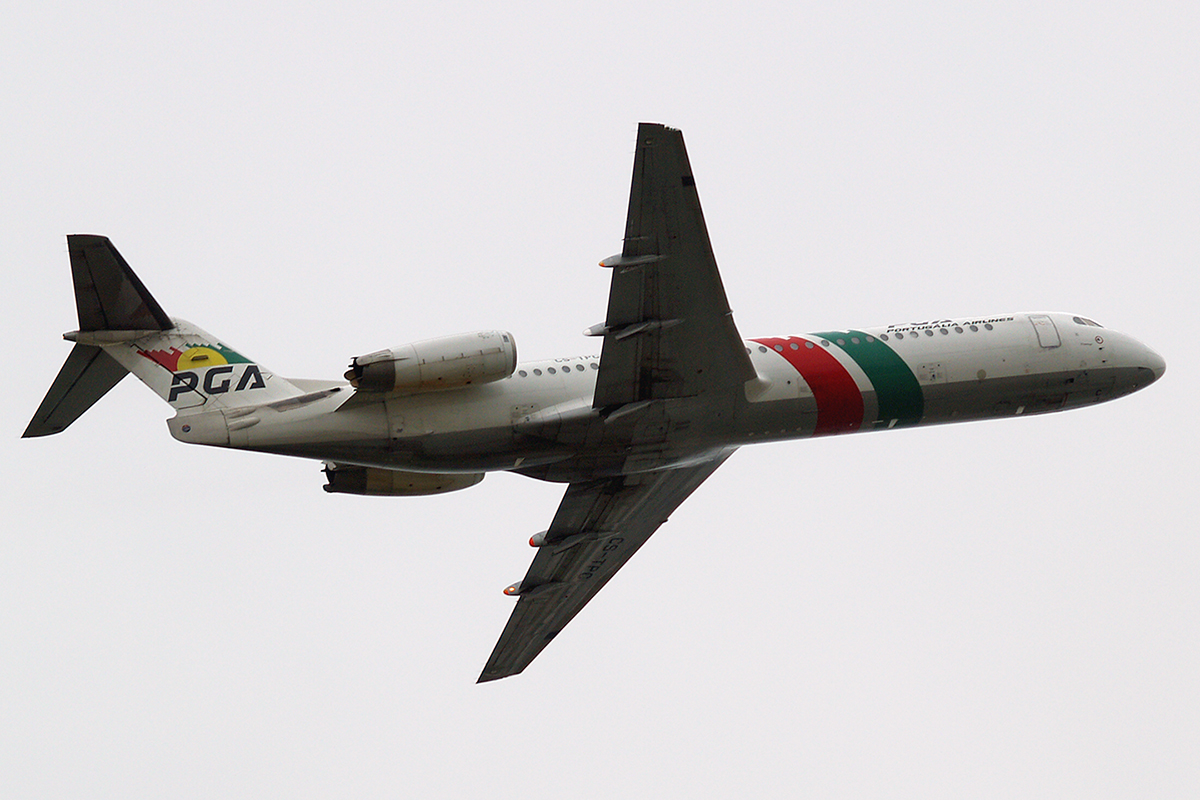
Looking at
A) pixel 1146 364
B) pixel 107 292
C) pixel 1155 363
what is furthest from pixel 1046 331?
pixel 107 292

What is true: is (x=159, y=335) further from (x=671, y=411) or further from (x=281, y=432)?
(x=671, y=411)

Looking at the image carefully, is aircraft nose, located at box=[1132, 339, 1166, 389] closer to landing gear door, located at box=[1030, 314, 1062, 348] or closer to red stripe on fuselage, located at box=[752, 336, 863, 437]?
landing gear door, located at box=[1030, 314, 1062, 348]

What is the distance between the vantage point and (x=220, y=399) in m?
30.8

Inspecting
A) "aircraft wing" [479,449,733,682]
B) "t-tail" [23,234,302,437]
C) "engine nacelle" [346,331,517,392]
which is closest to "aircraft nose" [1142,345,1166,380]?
"aircraft wing" [479,449,733,682]

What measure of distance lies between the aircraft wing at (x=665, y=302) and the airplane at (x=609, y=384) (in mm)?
Answer: 33

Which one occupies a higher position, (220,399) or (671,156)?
(671,156)

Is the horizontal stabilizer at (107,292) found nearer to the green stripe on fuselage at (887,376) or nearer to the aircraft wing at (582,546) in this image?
the aircraft wing at (582,546)

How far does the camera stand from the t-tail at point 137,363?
99.5 feet

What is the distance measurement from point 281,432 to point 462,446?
147 inches

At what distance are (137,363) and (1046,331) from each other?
21138 mm

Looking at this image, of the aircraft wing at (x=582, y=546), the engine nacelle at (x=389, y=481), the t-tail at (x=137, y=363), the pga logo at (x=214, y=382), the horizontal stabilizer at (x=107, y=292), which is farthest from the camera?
the aircraft wing at (x=582, y=546)

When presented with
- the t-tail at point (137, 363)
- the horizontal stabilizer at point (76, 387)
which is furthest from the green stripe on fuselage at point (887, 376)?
the horizontal stabilizer at point (76, 387)

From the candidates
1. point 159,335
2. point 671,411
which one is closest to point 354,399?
point 159,335

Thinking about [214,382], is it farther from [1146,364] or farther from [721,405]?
[1146,364]
